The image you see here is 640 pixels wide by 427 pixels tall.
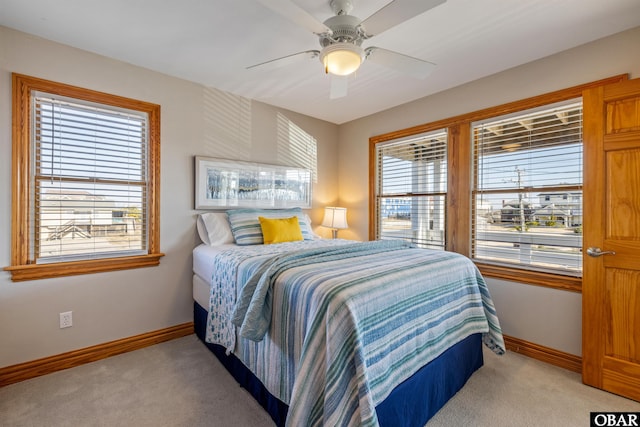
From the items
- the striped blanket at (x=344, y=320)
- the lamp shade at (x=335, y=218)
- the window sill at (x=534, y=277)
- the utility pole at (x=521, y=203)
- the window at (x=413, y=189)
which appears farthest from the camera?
the lamp shade at (x=335, y=218)

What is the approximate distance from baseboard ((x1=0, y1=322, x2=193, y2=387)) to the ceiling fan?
2.53 meters

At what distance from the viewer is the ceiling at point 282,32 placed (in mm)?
1827

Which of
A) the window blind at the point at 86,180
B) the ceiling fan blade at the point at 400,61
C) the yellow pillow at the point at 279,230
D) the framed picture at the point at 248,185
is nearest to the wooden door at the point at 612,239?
the ceiling fan blade at the point at 400,61

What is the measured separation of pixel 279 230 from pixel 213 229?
656 mm

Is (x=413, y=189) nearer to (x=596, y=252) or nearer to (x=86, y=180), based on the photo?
(x=596, y=252)

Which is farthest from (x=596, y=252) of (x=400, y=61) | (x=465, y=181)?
(x=400, y=61)

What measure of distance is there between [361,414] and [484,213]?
238 centimetres

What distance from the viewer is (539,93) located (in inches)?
97.2

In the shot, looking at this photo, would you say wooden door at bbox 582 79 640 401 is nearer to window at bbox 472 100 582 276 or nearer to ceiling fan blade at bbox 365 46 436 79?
window at bbox 472 100 582 276

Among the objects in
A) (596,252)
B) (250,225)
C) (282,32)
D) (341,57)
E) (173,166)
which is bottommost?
(596,252)

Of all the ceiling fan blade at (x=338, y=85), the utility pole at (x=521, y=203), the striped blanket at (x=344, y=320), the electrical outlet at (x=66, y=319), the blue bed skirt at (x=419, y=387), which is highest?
the ceiling fan blade at (x=338, y=85)

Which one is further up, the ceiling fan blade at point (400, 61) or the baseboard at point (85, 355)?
the ceiling fan blade at point (400, 61)

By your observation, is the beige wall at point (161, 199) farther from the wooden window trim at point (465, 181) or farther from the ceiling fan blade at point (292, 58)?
the wooden window trim at point (465, 181)

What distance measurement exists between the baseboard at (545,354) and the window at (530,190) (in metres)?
0.65
